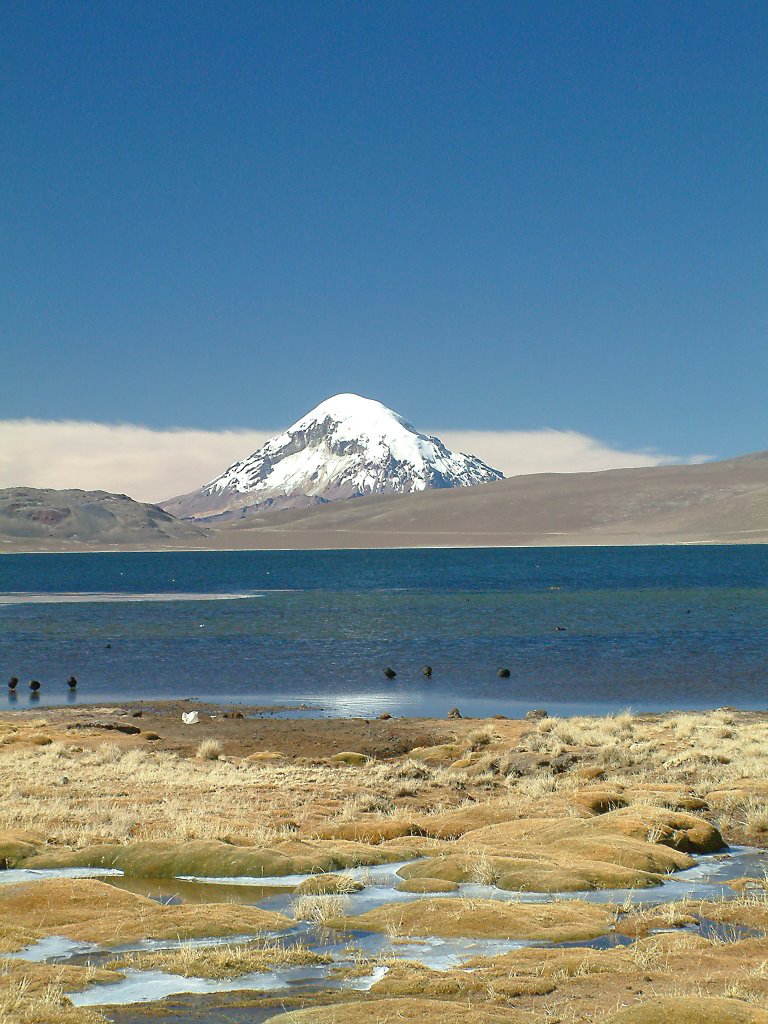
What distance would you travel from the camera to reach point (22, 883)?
11492 mm

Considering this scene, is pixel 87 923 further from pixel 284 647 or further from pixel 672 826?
pixel 284 647

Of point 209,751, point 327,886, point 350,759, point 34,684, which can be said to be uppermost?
point 327,886

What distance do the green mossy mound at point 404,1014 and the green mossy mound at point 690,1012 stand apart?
2.35 ft

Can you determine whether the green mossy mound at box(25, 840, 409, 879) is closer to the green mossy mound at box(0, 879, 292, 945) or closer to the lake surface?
the green mossy mound at box(0, 879, 292, 945)

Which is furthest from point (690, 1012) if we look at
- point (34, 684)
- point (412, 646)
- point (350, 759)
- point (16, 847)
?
point (412, 646)

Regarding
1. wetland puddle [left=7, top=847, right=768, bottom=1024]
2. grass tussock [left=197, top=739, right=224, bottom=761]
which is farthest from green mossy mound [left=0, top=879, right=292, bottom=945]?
grass tussock [left=197, top=739, right=224, bottom=761]

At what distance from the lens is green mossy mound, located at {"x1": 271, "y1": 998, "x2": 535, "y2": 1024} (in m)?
7.43

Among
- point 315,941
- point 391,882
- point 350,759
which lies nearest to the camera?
point 315,941

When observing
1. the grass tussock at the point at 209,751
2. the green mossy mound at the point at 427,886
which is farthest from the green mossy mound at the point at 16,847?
the grass tussock at the point at 209,751

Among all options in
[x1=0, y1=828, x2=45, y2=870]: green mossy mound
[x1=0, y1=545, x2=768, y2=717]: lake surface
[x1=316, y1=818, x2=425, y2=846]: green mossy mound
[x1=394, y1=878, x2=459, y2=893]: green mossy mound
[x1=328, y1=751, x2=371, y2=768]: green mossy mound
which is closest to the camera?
[x1=394, y1=878, x2=459, y2=893]: green mossy mound

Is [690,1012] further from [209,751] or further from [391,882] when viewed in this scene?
[209,751]

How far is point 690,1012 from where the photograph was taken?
289 inches

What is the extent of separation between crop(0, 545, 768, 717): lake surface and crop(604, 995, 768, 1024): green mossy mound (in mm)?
27465

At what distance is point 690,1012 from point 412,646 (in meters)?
48.0
